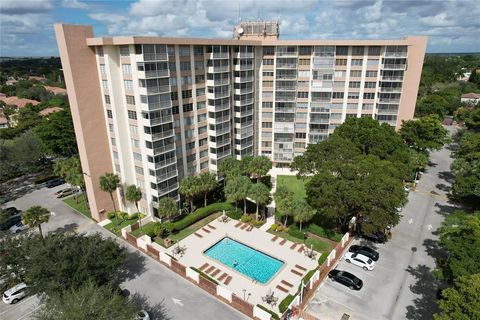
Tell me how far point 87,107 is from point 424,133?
205 ft

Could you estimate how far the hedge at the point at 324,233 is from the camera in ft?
137

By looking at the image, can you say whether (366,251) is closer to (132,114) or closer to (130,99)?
(132,114)

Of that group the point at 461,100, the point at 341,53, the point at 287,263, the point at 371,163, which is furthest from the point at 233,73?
the point at 461,100

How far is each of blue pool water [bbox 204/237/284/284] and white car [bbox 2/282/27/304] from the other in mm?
20834

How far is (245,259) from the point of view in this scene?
3966cm

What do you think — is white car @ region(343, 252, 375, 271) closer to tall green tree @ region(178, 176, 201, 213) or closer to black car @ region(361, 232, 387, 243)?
black car @ region(361, 232, 387, 243)

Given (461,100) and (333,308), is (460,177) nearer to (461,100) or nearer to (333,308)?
(333,308)

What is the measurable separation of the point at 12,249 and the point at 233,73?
4265cm

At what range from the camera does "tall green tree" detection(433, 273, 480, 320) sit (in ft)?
68.9

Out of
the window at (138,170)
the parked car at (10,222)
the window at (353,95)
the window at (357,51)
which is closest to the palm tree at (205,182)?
the window at (138,170)

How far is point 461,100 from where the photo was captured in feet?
407

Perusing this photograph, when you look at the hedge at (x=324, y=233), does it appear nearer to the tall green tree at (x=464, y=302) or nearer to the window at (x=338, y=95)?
the tall green tree at (x=464, y=302)

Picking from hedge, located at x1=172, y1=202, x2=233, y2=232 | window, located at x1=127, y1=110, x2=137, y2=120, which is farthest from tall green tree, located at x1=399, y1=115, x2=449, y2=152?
window, located at x1=127, y1=110, x2=137, y2=120

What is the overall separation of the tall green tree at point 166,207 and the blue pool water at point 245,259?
7947mm
